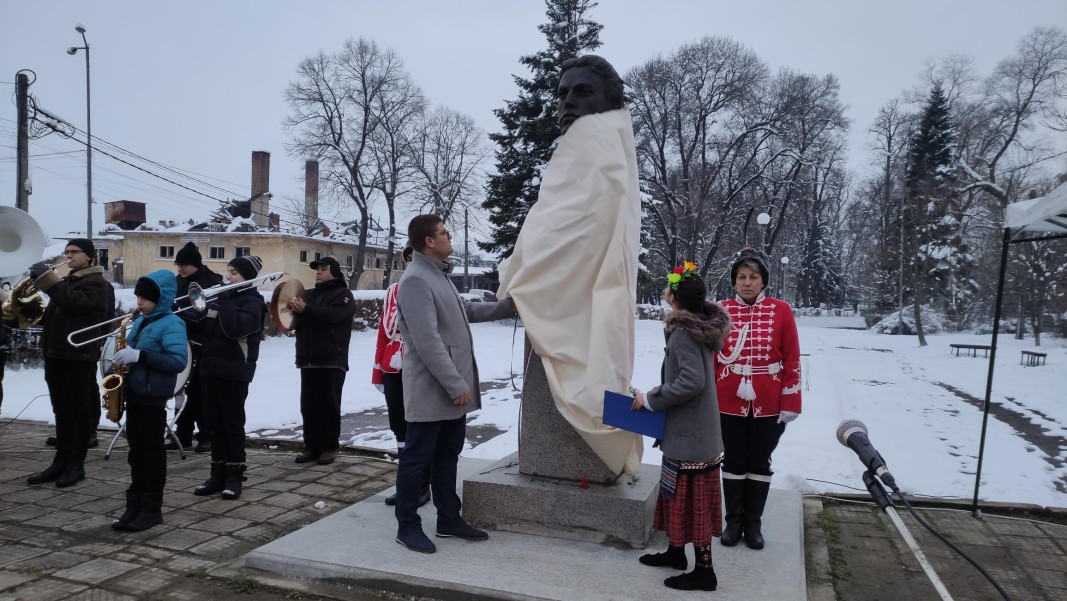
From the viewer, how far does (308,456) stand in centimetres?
652

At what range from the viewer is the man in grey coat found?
3988mm

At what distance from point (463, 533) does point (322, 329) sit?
296 cm

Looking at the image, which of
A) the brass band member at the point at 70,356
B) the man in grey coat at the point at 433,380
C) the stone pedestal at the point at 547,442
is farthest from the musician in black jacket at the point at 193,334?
the stone pedestal at the point at 547,442

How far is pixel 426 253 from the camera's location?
423 centimetres

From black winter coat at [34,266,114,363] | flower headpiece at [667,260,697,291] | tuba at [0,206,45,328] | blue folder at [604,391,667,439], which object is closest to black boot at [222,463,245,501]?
black winter coat at [34,266,114,363]

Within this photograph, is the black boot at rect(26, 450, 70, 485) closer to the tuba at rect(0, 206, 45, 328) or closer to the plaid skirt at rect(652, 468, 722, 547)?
the tuba at rect(0, 206, 45, 328)

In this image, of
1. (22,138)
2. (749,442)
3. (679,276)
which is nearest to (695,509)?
(749,442)

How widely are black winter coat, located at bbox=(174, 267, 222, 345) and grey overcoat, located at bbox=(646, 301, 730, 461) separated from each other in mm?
4630

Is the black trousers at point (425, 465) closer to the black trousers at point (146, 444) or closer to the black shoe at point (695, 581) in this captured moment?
the black shoe at point (695, 581)

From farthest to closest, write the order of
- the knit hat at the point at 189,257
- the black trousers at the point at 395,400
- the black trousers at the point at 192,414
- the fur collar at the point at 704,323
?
the black trousers at the point at 192,414, the knit hat at the point at 189,257, the black trousers at the point at 395,400, the fur collar at the point at 704,323

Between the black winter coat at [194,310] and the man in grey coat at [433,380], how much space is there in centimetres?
321

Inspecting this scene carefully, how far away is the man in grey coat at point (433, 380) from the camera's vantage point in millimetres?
3988

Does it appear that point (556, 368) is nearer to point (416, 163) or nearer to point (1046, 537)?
point (1046, 537)

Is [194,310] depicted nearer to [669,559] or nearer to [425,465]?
[425,465]
